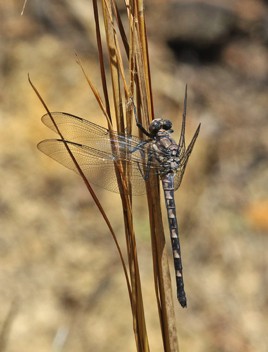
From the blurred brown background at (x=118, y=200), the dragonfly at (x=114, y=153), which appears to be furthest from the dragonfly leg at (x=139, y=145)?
the blurred brown background at (x=118, y=200)

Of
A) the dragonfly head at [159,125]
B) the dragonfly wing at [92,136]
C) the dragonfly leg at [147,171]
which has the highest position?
the dragonfly head at [159,125]

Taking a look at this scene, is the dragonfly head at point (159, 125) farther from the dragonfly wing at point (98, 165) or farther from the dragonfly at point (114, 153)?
the dragonfly wing at point (98, 165)

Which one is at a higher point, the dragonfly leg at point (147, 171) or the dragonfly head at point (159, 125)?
the dragonfly head at point (159, 125)

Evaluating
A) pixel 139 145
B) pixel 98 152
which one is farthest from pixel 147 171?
pixel 98 152

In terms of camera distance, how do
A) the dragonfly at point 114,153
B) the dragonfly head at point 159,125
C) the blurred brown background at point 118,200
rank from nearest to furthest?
the dragonfly at point 114,153 < the dragonfly head at point 159,125 < the blurred brown background at point 118,200

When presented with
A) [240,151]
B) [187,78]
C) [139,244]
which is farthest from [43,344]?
[187,78]

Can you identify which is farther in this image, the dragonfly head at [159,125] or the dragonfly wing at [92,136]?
the dragonfly head at [159,125]

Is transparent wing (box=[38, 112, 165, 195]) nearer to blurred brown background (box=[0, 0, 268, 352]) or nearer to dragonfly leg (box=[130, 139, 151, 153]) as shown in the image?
dragonfly leg (box=[130, 139, 151, 153])
